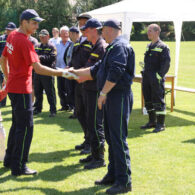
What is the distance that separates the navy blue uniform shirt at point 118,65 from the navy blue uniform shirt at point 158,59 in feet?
11.0

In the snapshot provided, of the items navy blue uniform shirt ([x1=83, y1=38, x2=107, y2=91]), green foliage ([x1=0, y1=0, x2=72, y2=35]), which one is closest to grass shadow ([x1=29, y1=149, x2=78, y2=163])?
navy blue uniform shirt ([x1=83, y1=38, x2=107, y2=91])

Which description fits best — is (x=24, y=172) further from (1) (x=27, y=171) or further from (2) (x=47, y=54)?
(2) (x=47, y=54)

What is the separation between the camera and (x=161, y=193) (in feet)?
14.1

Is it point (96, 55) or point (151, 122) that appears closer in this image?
point (96, 55)

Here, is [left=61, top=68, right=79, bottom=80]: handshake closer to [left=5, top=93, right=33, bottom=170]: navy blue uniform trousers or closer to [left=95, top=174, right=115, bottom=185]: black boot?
[left=5, top=93, right=33, bottom=170]: navy blue uniform trousers

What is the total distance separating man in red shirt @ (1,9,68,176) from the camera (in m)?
4.44

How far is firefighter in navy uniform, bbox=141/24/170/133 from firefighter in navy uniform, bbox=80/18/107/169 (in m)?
2.45

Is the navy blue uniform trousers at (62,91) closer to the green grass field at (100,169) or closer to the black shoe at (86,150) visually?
the green grass field at (100,169)

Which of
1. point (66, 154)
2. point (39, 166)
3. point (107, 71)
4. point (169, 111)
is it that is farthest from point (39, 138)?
point (169, 111)

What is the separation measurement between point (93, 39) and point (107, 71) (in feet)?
3.24

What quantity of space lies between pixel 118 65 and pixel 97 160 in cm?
188

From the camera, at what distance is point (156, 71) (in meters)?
7.48

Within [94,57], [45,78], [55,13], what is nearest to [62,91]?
[45,78]

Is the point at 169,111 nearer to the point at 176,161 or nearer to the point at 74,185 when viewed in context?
the point at 176,161
